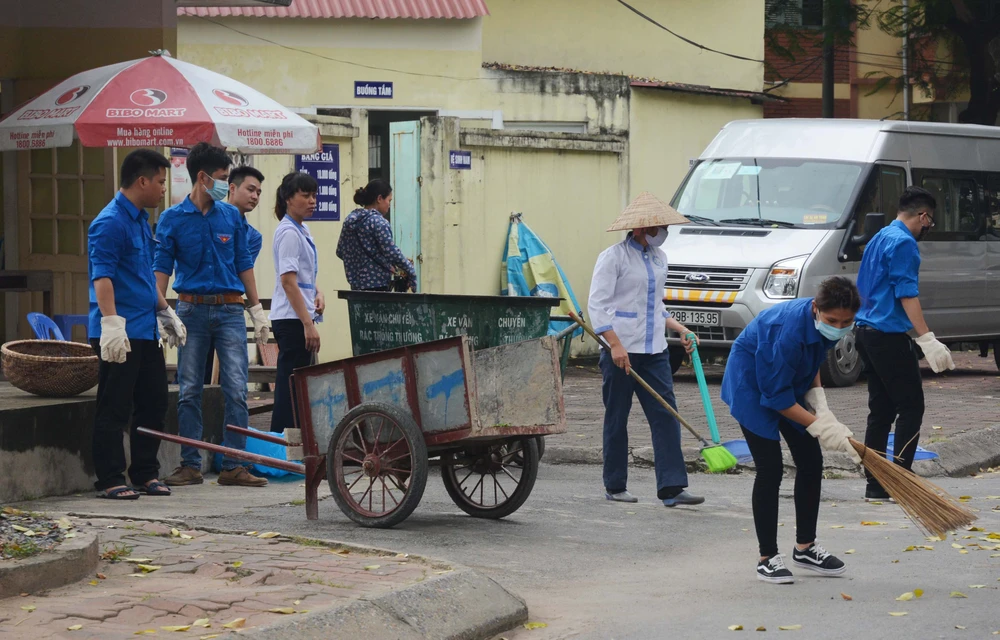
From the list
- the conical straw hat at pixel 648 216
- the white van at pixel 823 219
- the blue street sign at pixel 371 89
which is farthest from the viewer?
the blue street sign at pixel 371 89

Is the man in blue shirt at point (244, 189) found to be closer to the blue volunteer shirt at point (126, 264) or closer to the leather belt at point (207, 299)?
the leather belt at point (207, 299)

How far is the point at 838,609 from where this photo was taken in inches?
235

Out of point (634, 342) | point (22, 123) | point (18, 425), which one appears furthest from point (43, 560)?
point (22, 123)

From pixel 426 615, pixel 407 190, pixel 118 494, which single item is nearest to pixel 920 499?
pixel 426 615

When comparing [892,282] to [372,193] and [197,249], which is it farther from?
[197,249]

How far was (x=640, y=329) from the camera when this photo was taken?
335 inches

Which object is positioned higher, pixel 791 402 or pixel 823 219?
pixel 823 219

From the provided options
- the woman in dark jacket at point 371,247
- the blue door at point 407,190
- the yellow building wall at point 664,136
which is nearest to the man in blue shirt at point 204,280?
the woman in dark jacket at point 371,247

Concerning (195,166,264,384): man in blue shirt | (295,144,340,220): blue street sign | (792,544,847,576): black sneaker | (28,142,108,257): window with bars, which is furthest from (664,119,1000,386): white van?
(792,544,847,576): black sneaker

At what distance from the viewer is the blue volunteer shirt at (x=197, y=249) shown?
8.70 metres

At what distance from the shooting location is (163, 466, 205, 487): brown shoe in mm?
8891

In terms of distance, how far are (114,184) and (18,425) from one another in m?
4.41

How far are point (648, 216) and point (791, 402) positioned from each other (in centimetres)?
234

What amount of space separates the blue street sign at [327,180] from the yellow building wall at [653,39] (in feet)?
30.0
